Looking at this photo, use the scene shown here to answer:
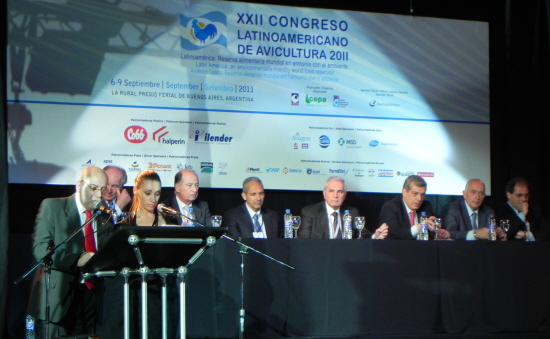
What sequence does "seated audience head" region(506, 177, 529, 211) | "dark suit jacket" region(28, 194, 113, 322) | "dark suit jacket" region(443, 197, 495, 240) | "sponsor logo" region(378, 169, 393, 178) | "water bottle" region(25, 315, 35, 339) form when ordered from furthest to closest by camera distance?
"sponsor logo" region(378, 169, 393, 178), "seated audience head" region(506, 177, 529, 211), "dark suit jacket" region(443, 197, 495, 240), "water bottle" region(25, 315, 35, 339), "dark suit jacket" region(28, 194, 113, 322)

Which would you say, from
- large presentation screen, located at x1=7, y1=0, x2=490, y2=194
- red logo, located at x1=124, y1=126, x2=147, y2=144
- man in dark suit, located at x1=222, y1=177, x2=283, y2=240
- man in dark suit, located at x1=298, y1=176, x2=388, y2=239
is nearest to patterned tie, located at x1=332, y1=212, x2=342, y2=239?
man in dark suit, located at x1=298, y1=176, x2=388, y2=239

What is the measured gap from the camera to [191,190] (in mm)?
5824

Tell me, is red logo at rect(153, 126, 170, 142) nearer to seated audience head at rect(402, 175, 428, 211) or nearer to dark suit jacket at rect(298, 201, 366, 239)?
dark suit jacket at rect(298, 201, 366, 239)

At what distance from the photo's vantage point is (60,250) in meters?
4.16

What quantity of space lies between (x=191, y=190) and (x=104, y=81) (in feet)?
4.36

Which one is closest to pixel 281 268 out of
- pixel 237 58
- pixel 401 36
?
pixel 237 58

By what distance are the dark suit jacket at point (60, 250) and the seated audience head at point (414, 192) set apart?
106 inches

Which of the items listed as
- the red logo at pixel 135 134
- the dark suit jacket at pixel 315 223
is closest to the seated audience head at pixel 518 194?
the dark suit jacket at pixel 315 223

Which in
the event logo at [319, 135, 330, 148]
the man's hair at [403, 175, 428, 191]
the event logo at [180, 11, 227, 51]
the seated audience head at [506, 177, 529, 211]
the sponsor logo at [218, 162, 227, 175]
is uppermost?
the event logo at [180, 11, 227, 51]

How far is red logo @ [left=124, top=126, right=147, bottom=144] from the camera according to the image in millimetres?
6352

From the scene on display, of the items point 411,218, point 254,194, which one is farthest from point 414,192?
point 254,194

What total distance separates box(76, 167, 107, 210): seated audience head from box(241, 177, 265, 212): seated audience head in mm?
1805

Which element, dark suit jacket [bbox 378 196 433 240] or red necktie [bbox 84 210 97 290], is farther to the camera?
dark suit jacket [bbox 378 196 433 240]

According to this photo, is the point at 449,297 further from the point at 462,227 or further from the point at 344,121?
the point at 344,121
